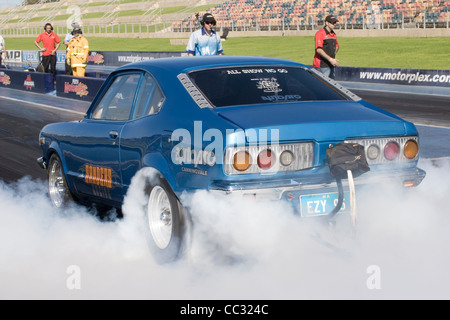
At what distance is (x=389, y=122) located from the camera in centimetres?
526

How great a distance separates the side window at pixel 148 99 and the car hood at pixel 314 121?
71 cm

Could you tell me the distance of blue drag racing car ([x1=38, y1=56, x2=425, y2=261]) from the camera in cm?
488

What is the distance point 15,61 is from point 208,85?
4602 centimetres

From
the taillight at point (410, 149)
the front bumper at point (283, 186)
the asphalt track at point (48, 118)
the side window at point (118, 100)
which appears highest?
the side window at point (118, 100)

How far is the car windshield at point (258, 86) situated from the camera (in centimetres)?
554

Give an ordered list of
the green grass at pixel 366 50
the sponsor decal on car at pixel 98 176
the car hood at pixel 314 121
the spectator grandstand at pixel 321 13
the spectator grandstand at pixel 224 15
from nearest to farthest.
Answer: the car hood at pixel 314 121 < the sponsor decal on car at pixel 98 176 < the green grass at pixel 366 50 < the spectator grandstand at pixel 321 13 < the spectator grandstand at pixel 224 15

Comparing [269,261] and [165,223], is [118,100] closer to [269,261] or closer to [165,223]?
[165,223]

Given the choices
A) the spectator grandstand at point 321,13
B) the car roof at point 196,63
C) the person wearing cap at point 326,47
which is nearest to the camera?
the car roof at point 196,63

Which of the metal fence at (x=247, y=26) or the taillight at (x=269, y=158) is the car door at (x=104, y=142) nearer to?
the taillight at (x=269, y=158)

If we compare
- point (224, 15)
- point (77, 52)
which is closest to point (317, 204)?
point (77, 52)

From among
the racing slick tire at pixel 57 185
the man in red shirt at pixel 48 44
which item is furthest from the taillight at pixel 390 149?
the man in red shirt at pixel 48 44

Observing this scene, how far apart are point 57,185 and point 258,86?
2.71 metres

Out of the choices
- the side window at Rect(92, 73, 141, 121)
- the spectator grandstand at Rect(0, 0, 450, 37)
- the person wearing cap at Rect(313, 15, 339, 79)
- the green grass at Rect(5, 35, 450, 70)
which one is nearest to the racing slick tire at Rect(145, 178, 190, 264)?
the side window at Rect(92, 73, 141, 121)
